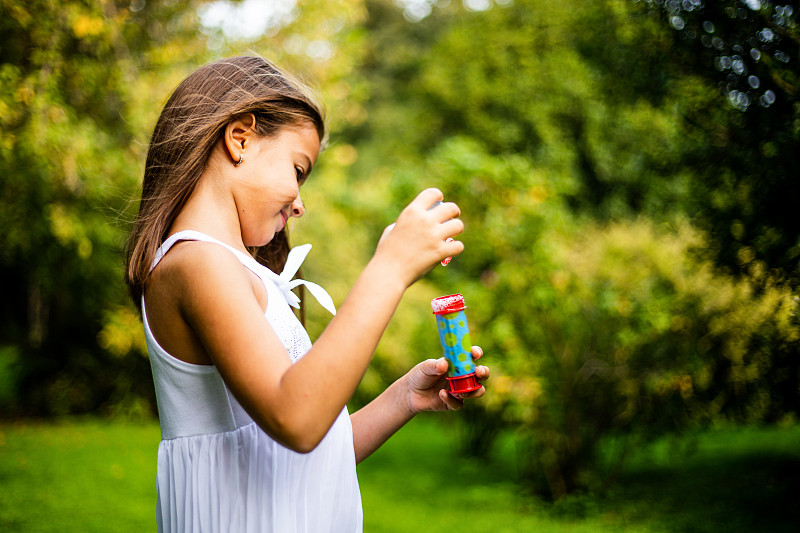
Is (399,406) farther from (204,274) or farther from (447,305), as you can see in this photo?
(204,274)

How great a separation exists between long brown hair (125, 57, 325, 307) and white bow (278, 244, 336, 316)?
280 mm

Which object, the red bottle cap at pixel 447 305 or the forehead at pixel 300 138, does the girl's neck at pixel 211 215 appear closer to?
the forehead at pixel 300 138

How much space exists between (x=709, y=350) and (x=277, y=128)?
5.26m

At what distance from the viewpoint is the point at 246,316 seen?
1120 millimetres

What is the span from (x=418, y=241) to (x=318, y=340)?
25 centimetres

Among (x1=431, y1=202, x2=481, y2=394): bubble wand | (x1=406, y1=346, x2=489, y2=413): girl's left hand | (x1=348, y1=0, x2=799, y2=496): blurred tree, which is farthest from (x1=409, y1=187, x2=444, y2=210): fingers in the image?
(x1=348, y1=0, x2=799, y2=496): blurred tree

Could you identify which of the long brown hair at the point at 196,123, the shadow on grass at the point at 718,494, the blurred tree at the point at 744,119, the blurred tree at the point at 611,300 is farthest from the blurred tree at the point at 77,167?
the shadow on grass at the point at 718,494

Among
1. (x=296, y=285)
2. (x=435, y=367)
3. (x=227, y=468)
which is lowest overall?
(x=227, y=468)

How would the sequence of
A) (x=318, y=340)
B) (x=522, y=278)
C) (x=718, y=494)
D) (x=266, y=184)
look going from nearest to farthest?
(x=318, y=340)
(x=266, y=184)
(x=522, y=278)
(x=718, y=494)

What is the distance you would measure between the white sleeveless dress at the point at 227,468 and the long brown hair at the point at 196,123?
14cm

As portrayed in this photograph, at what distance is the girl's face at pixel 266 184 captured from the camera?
1.40 meters

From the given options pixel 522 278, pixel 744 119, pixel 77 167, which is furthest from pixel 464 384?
pixel 522 278

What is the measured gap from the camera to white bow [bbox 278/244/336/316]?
1.50 metres

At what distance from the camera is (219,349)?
1.12m
